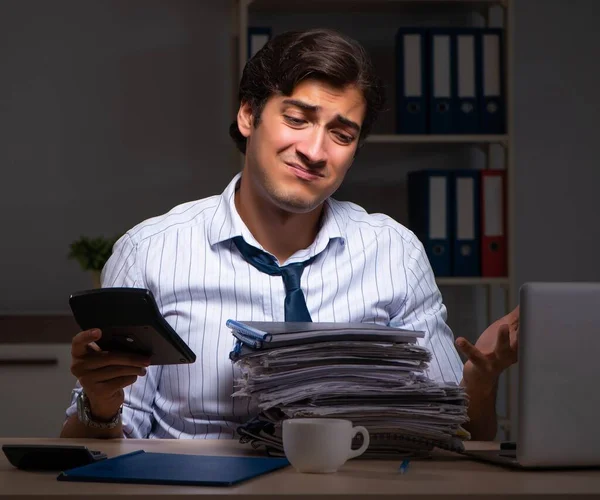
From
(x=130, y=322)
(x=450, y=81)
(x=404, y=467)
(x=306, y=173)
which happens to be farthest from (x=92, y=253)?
(x=404, y=467)

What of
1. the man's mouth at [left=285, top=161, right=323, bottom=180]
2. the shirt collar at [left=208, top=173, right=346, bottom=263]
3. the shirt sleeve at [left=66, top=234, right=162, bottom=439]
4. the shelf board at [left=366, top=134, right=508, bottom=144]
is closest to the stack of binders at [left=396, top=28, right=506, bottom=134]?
the shelf board at [left=366, top=134, right=508, bottom=144]

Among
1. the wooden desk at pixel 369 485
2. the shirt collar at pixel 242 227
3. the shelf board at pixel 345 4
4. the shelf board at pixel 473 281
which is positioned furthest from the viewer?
the shelf board at pixel 345 4

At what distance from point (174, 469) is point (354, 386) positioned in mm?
298

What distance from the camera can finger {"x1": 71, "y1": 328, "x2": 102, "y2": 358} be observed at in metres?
1.24

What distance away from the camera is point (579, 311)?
1.03 m

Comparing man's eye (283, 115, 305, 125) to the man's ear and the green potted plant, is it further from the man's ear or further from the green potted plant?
the green potted plant

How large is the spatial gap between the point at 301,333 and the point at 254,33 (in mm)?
1866

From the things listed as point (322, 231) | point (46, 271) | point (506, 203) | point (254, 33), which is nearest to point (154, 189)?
point (46, 271)

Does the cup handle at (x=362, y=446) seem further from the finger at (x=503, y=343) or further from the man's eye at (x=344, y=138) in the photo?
the man's eye at (x=344, y=138)

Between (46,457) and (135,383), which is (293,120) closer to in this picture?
(135,383)

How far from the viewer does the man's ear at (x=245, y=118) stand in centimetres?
195

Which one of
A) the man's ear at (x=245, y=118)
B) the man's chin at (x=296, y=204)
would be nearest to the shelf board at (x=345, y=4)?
the man's ear at (x=245, y=118)

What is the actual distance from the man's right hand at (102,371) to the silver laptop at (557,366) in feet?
1.81

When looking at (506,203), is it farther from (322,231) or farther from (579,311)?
(579,311)
